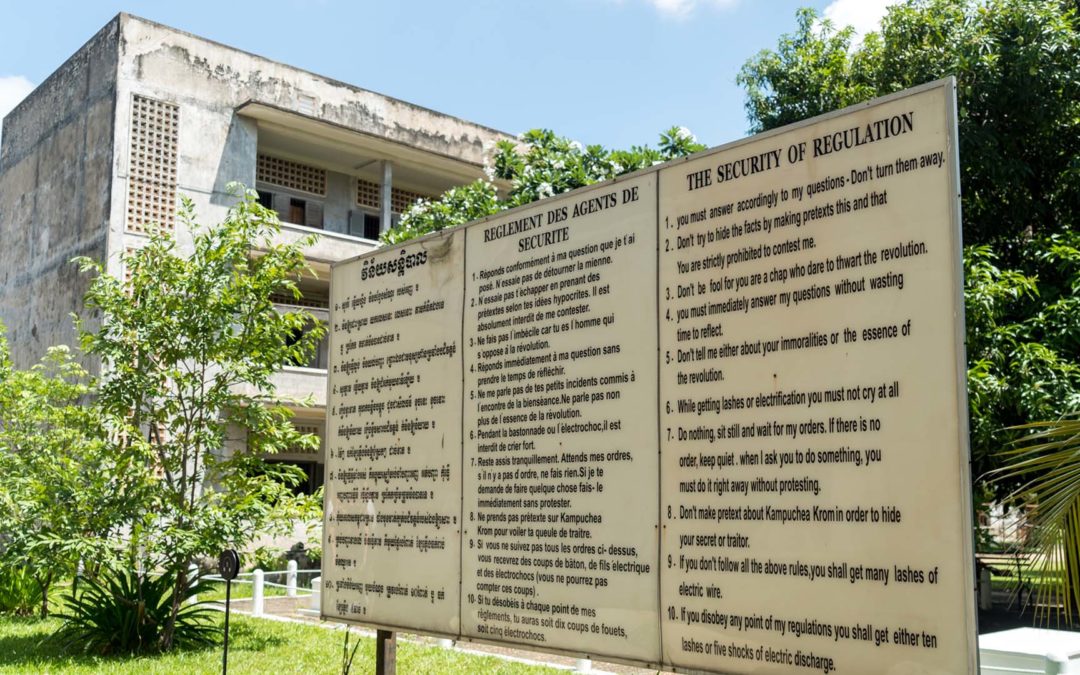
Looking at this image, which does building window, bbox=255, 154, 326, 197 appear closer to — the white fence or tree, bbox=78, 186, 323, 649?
the white fence

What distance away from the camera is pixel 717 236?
4039mm

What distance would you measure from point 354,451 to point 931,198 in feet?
11.6

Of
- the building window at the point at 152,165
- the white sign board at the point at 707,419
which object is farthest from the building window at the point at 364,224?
the white sign board at the point at 707,419

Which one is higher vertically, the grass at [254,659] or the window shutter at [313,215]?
the window shutter at [313,215]

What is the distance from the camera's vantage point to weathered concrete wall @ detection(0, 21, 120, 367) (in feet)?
70.5

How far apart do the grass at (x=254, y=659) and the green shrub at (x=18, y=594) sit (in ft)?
4.76

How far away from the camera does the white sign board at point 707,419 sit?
3.34 meters

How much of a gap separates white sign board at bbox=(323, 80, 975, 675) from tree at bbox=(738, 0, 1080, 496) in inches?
305

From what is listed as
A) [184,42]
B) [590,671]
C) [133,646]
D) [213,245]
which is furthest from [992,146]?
[184,42]

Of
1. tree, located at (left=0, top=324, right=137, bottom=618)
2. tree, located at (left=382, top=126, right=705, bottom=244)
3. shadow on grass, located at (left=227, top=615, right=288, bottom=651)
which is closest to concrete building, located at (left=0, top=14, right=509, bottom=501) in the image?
tree, located at (left=382, top=126, right=705, bottom=244)

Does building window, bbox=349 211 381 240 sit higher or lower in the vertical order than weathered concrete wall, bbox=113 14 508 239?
lower

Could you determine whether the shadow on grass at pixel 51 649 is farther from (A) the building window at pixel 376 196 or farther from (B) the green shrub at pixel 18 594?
(A) the building window at pixel 376 196

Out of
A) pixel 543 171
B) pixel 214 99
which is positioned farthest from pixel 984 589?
pixel 214 99

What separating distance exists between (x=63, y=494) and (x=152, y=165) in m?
12.4
